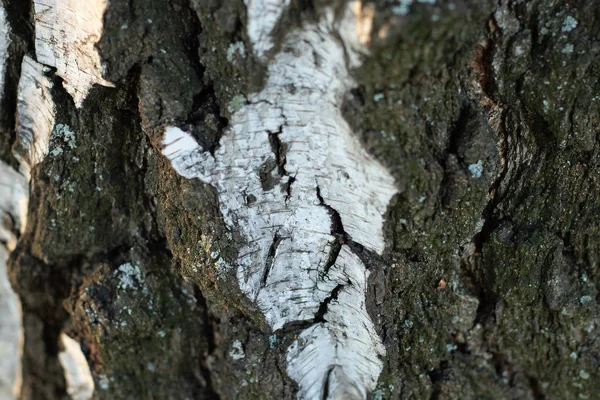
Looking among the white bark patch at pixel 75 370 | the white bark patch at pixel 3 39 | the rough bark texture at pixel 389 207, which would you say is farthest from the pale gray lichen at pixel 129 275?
the white bark patch at pixel 3 39

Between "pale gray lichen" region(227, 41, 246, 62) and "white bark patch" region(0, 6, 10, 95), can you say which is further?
"white bark patch" region(0, 6, 10, 95)

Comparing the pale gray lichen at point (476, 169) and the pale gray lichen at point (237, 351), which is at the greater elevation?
the pale gray lichen at point (476, 169)

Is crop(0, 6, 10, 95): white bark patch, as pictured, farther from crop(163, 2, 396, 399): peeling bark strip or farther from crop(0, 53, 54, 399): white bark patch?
crop(163, 2, 396, 399): peeling bark strip

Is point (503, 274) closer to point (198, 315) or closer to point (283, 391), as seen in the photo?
point (283, 391)

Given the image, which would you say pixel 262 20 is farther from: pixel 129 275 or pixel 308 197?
pixel 129 275

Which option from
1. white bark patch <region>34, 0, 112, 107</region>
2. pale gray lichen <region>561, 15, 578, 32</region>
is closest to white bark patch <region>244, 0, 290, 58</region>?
white bark patch <region>34, 0, 112, 107</region>

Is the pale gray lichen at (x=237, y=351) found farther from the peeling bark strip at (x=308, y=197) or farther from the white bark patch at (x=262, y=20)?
the white bark patch at (x=262, y=20)
